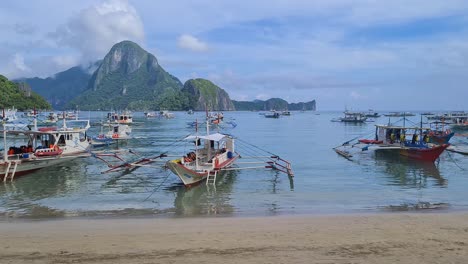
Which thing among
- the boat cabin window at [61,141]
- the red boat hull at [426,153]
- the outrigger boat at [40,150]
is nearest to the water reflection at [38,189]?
the outrigger boat at [40,150]

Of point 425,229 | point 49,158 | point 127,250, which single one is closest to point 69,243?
point 127,250

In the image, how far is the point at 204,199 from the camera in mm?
19750

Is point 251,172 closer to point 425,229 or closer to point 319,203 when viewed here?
point 319,203

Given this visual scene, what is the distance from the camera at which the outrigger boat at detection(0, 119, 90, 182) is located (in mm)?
24527

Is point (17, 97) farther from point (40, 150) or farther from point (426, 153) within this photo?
point (426, 153)

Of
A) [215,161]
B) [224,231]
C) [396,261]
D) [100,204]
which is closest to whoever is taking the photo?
[396,261]

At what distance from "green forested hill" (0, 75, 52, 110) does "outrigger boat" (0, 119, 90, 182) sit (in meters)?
108

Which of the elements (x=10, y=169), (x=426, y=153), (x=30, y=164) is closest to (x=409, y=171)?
(x=426, y=153)

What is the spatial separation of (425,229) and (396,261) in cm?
390

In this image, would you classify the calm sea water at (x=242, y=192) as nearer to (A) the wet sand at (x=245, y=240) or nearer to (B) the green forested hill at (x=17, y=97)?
(A) the wet sand at (x=245, y=240)

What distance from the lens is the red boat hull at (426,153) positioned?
104 ft

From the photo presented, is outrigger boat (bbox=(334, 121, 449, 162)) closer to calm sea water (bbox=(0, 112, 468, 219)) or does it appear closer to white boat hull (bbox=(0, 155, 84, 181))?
calm sea water (bbox=(0, 112, 468, 219))

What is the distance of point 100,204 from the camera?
18781mm

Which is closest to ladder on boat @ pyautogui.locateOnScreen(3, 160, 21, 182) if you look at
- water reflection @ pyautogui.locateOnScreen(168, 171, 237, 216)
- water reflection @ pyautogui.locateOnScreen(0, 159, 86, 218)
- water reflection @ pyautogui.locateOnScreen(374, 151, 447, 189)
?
water reflection @ pyautogui.locateOnScreen(0, 159, 86, 218)
